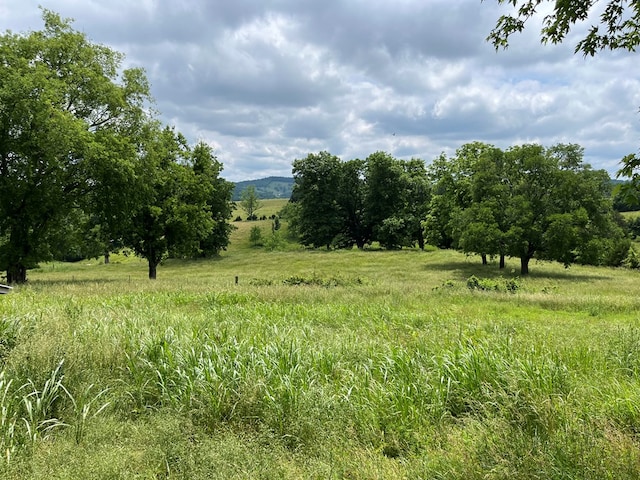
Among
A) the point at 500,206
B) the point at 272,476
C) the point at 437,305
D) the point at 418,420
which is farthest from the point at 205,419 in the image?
the point at 500,206

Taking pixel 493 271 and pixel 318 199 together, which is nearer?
pixel 493 271

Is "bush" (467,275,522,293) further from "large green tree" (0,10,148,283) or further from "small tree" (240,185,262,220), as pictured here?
"small tree" (240,185,262,220)

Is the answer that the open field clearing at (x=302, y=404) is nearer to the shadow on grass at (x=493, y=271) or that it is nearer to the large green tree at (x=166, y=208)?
the large green tree at (x=166, y=208)

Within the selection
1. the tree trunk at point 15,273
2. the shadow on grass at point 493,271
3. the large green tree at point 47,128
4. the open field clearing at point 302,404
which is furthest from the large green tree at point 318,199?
the open field clearing at point 302,404

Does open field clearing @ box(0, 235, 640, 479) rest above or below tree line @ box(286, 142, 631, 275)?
below

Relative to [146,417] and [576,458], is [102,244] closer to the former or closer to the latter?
[146,417]

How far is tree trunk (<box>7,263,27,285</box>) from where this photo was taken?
22172 millimetres

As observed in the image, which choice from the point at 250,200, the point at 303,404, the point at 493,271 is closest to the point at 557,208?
the point at 493,271

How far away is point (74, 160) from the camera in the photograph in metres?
22.8

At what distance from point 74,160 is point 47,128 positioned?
301cm

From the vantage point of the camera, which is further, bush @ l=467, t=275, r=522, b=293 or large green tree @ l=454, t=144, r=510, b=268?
large green tree @ l=454, t=144, r=510, b=268

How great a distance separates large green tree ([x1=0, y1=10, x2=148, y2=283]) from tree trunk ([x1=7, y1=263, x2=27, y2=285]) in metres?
0.05

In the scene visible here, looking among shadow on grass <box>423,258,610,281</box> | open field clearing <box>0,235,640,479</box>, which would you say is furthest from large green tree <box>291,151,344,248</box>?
open field clearing <box>0,235,640,479</box>

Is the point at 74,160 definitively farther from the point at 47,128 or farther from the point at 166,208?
the point at 166,208
